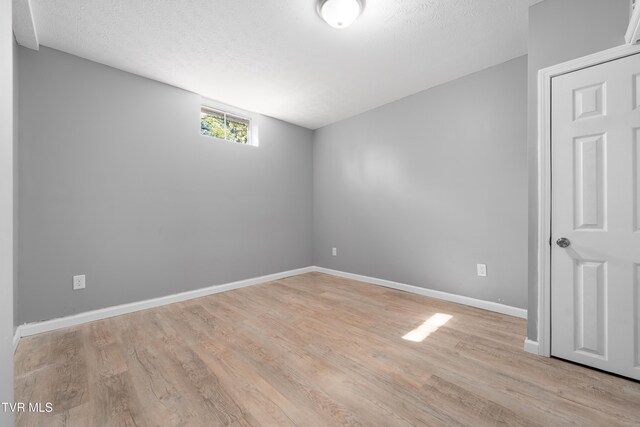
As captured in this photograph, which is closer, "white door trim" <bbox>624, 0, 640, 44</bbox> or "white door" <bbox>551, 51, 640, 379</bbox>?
"white door trim" <bbox>624, 0, 640, 44</bbox>

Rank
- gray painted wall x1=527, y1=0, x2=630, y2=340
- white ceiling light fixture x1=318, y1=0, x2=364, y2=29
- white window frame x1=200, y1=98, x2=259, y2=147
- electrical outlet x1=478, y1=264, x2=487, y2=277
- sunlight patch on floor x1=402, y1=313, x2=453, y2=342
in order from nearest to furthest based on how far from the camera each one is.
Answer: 1. gray painted wall x1=527, y1=0, x2=630, y2=340
2. white ceiling light fixture x1=318, y1=0, x2=364, y2=29
3. sunlight patch on floor x1=402, y1=313, x2=453, y2=342
4. electrical outlet x1=478, y1=264, x2=487, y2=277
5. white window frame x1=200, y1=98, x2=259, y2=147

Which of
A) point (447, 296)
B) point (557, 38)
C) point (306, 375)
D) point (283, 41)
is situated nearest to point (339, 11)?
point (283, 41)

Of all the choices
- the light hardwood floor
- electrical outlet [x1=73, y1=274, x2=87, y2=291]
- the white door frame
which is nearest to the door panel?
the white door frame

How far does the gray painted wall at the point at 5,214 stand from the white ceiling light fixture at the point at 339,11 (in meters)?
1.67

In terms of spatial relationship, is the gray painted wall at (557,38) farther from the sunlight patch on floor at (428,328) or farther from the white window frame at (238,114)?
the white window frame at (238,114)

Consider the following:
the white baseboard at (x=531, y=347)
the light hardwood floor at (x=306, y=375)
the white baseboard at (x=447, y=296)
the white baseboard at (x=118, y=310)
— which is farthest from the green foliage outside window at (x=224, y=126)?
the white baseboard at (x=531, y=347)

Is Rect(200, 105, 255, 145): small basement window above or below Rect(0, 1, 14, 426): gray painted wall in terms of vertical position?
above

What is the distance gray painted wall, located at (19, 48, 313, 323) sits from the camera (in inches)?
89.0

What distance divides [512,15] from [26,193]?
4319 mm

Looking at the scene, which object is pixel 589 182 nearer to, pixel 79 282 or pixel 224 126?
pixel 224 126

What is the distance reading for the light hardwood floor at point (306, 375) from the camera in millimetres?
1295

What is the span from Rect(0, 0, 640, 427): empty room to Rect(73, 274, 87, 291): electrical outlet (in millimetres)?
18

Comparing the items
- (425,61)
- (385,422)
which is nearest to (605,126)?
(425,61)

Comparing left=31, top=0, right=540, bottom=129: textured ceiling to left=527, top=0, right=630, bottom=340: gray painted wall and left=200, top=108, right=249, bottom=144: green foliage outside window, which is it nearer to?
left=527, top=0, right=630, bottom=340: gray painted wall
